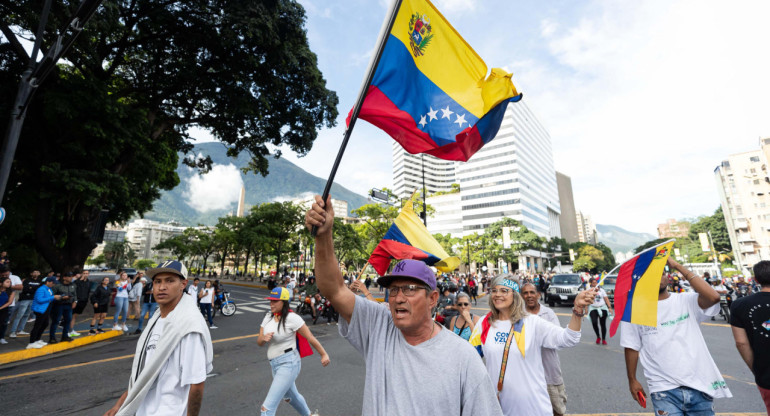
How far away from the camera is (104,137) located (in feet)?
39.9

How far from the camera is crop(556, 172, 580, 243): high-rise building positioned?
481 ft

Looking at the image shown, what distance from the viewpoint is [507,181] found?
95.0 m

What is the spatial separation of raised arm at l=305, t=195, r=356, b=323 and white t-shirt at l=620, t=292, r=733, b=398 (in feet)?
9.82

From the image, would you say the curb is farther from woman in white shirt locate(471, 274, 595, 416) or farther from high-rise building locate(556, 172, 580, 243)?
high-rise building locate(556, 172, 580, 243)

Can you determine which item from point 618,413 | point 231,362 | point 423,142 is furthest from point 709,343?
point 231,362

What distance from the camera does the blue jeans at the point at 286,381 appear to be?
373 centimetres

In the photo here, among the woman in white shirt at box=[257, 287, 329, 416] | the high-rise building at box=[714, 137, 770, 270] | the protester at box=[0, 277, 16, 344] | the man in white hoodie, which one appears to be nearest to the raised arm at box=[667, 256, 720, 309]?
the woman in white shirt at box=[257, 287, 329, 416]

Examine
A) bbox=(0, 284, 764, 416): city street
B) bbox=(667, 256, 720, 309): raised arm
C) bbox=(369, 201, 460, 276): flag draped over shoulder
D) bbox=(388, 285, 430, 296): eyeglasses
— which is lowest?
bbox=(0, 284, 764, 416): city street

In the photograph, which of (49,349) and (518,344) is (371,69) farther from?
(49,349)

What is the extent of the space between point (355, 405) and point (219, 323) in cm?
1039

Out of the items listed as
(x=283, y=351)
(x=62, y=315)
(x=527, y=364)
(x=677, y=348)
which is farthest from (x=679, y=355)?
(x=62, y=315)

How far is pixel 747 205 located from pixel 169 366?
339 ft

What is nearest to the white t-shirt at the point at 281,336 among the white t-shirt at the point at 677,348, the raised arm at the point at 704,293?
the white t-shirt at the point at 677,348

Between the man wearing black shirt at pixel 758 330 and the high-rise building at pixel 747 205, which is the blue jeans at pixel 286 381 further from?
the high-rise building at pixel 747 205
